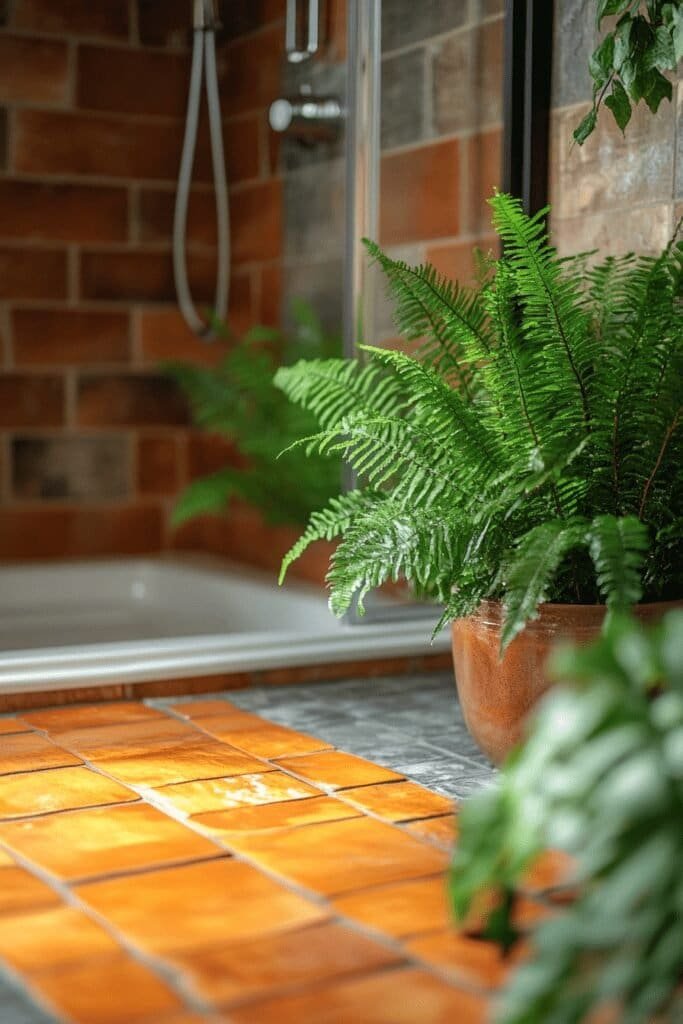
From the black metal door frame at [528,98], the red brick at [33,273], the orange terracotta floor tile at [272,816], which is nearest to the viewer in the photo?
the orange terracotta floor tile at [272,816]

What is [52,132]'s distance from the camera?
317 cm

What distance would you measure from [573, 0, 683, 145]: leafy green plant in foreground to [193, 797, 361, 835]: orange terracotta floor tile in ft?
3.34

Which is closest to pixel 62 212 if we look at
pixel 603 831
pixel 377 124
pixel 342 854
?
pixel 377 124

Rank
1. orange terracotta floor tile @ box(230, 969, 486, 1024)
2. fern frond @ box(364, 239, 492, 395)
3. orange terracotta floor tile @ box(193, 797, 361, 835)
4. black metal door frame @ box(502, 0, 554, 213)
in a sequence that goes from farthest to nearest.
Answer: black metal door frame @ box(502, 0, 554, 213) < fern frond @ box(364, 239, 492, 395) < orange terracotta floor tile @ box(193, 797, 361, 835) < orange terracotta floor tile @ box(230, 969, 486, 1024)

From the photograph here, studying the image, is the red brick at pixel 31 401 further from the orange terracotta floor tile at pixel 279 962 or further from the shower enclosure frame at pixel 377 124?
the orange terracotta floor tile at pixel 279 962

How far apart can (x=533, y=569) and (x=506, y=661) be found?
24 centimetres

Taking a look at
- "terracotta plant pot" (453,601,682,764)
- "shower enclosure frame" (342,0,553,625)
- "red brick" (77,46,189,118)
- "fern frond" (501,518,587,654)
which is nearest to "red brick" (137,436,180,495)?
"red brick" (77,46,189,118)

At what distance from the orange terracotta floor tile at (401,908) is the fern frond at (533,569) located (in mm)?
274

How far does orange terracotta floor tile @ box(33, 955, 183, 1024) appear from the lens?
1118 millimetres

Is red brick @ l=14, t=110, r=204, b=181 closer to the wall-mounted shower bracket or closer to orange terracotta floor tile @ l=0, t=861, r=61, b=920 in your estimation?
the wall-mounted shower bracket

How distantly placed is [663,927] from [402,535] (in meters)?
0.81

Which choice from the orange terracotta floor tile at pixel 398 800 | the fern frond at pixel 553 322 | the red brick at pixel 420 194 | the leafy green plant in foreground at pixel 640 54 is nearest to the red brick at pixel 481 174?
the red brick at pixel 420 194

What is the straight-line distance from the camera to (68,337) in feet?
10.7

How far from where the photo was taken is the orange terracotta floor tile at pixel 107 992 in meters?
1.12
